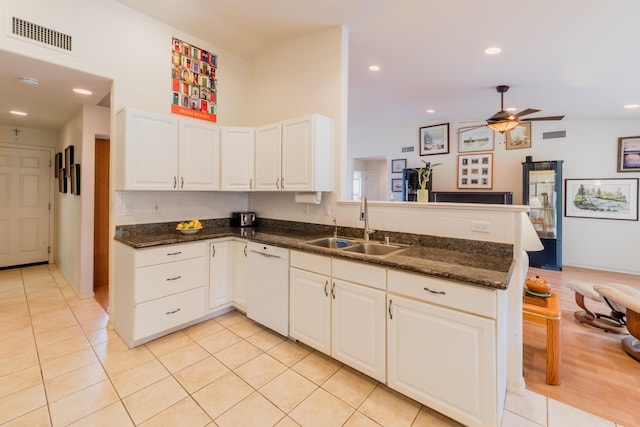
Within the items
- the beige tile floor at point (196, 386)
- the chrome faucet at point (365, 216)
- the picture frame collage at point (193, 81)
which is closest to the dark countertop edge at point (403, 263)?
the chrome faucet at point (365, 216)

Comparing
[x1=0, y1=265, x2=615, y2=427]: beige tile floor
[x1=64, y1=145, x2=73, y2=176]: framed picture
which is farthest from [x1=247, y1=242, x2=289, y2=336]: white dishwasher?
[x1=64, y1=145, x2=73, y2=176]: framed picture

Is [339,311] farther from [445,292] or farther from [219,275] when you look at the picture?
[219,275]

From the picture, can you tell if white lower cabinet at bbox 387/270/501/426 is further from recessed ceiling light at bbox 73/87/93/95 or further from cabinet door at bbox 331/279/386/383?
recessed ceiling light at bbox 73/87/93/95

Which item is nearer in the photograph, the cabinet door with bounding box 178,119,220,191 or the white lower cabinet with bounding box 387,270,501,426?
the white lower cabinet with bounding box 387,270,501,426

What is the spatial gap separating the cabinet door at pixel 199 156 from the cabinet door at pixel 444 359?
2.35 meters

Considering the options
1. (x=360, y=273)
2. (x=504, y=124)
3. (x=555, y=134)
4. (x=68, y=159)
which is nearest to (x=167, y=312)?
(x=360, y=273)

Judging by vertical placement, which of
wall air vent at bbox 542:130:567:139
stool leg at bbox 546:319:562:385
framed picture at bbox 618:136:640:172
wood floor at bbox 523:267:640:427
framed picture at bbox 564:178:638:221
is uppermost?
wall air vent at bbox 542:130:567:139

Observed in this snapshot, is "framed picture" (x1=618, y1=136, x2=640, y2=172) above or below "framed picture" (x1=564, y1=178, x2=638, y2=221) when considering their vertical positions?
above

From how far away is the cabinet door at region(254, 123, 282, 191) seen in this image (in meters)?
3.08

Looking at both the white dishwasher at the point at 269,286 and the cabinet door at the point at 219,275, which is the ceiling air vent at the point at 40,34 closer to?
the cabinet door at the point at 219,275

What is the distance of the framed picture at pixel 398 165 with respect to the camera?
7.12m

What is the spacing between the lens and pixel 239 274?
3027 millimetres

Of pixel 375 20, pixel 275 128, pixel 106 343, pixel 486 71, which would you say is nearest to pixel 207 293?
pixel 106 343

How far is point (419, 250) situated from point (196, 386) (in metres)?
1.90
